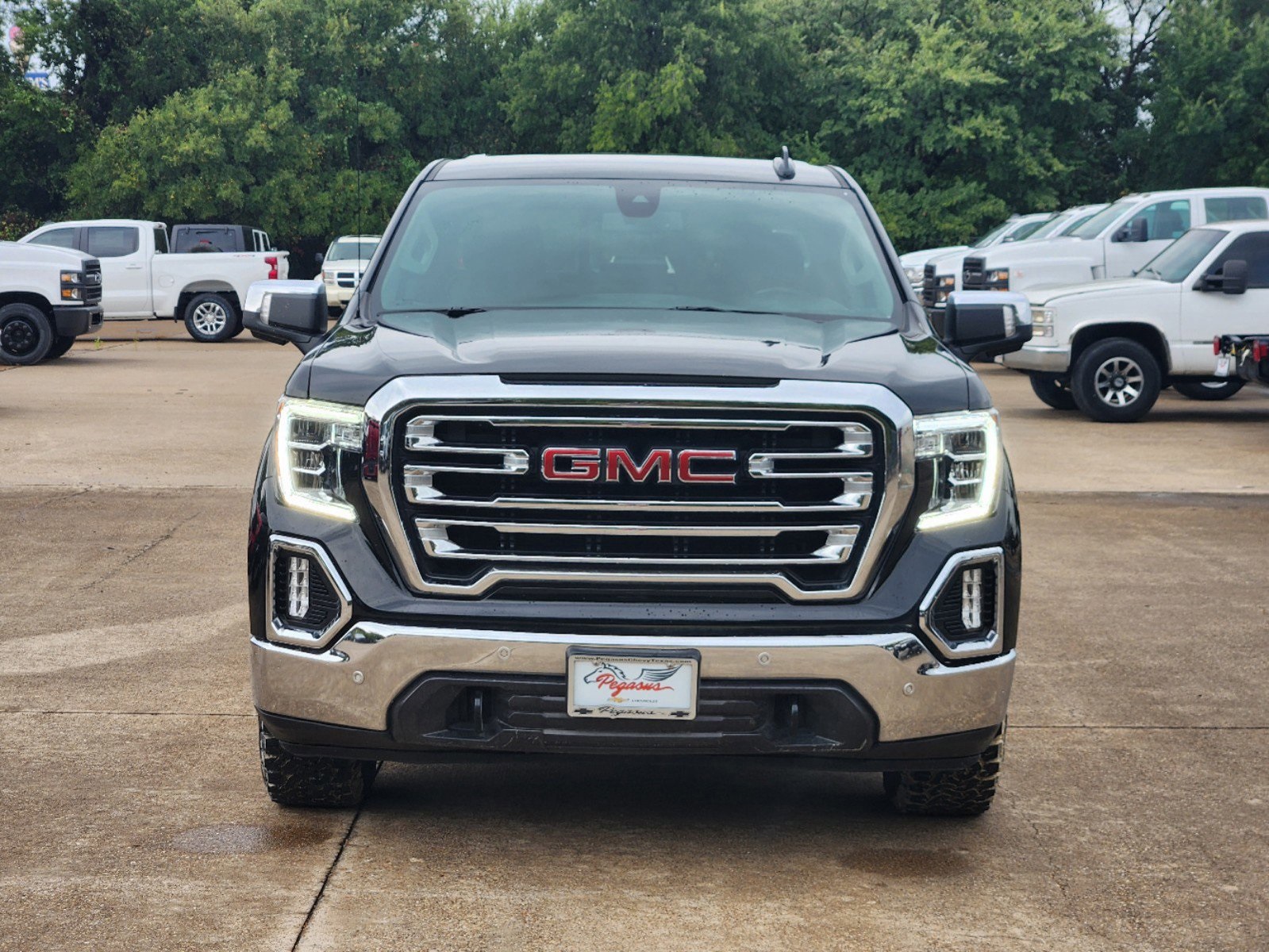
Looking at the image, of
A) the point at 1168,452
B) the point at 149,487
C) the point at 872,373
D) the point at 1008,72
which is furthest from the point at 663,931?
the point at 1008,72

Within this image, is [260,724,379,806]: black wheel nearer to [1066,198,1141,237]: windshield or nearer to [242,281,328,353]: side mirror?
[242,281,328,353]: side mirror

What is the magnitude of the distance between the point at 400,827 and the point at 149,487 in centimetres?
717

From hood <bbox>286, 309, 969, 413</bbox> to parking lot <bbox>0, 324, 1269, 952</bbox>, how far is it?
106cm

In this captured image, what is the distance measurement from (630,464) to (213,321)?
24989 millimetres

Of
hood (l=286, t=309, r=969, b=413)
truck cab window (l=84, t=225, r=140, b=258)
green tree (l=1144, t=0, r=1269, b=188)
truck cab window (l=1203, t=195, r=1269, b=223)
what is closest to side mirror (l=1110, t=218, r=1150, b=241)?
truck cab window (l=1203, t=195, r=1269, b=223)

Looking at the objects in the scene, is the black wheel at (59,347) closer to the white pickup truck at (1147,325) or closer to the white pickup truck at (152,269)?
the white pickup truck at (152,269)

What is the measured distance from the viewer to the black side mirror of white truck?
1571cm

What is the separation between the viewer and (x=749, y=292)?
536cm

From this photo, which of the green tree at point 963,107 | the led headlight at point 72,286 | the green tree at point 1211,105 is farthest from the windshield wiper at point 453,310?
the green tree at point 1211,105

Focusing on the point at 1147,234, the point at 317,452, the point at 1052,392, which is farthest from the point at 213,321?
the point at 317,452

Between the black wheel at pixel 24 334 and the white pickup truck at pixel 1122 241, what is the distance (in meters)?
11.5

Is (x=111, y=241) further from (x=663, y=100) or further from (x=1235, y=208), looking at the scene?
(x=663, y=100)

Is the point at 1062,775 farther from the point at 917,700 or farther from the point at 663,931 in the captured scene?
the point at 663,931

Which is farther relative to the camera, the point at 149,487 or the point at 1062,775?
the point at 149,487
